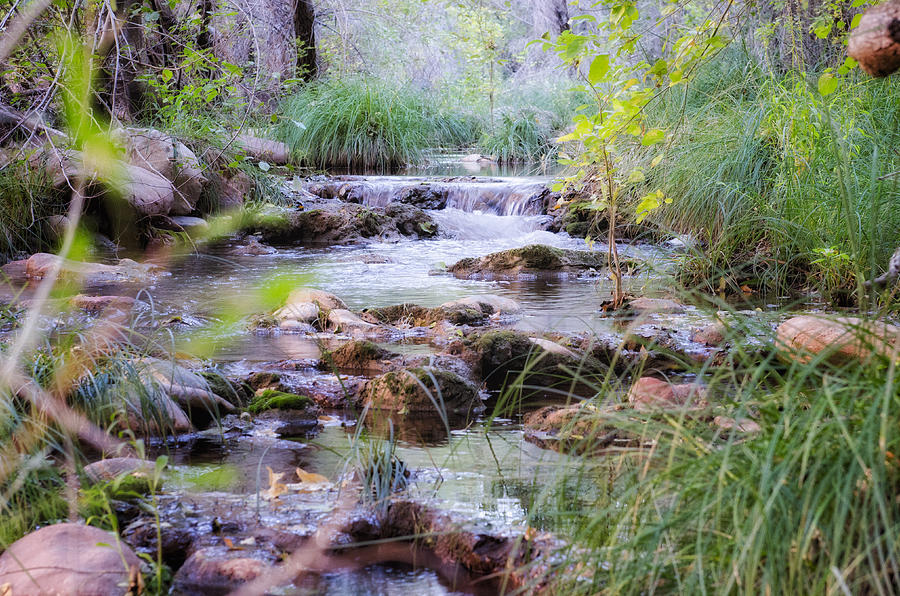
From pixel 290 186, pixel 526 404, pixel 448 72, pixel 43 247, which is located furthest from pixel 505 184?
pixel 448 72

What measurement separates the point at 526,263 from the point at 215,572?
18.9 ft

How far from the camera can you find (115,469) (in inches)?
101

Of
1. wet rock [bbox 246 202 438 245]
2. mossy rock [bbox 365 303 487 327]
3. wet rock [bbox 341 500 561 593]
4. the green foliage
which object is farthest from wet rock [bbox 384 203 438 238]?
wet rock [bbox 341 500 561 593]

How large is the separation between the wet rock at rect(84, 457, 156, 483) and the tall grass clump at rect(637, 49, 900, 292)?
10.1 ft

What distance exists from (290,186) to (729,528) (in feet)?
32.3

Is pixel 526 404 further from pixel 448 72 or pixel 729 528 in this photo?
pixel 448 72

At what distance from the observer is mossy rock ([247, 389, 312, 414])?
3.47 m

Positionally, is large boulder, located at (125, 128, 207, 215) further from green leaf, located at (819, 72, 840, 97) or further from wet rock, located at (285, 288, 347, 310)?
green leaf, located at (819, 72, 840, 97)

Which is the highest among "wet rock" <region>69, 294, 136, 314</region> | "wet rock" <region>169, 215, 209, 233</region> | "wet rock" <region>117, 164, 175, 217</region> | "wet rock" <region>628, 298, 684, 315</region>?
"wet rock" <region>117, 164, 175, 217</region>

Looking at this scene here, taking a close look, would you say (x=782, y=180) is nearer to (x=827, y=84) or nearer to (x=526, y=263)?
(x=526, y=263)

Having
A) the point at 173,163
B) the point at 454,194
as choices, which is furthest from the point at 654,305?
the point at 454,194

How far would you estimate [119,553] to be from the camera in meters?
1.99

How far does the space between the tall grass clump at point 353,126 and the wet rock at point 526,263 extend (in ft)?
22.4

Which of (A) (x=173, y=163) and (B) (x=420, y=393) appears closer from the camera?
(B) (x=420, y=393)
